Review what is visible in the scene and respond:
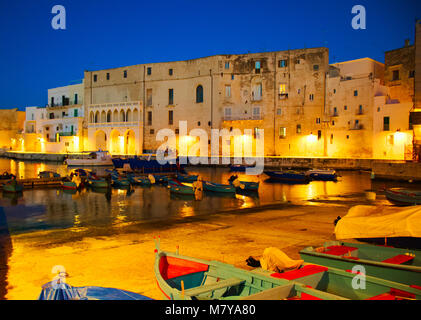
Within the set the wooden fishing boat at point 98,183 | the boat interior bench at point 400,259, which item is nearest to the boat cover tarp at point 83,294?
the boat interior bench at point 400,259

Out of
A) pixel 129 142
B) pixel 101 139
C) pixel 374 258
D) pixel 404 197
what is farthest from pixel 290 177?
pixel 101 139

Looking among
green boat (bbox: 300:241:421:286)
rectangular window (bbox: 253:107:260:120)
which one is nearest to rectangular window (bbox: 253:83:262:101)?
rectangular window (bbox: 253:107:260:120)

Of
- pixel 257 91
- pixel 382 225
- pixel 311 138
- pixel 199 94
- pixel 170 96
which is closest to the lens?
pixel 382 225

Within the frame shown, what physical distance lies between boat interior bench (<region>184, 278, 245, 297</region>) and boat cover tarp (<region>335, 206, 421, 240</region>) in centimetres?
346

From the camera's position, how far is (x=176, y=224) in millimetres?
11906

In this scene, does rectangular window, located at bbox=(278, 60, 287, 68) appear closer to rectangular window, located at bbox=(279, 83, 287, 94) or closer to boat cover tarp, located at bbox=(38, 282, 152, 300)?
rectangular window, located at bbox=(279, 83, 287, 94)

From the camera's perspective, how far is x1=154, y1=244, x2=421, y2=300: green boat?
4.09 m

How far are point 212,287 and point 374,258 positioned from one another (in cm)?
377

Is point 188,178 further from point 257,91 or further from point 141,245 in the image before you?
point 257,91

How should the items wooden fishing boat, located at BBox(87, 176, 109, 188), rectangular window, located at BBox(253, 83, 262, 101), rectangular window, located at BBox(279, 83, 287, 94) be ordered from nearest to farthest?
wooden fishing boat, located at BBox(87, 176, 109, 188) < rectangular window, located at BBox(279, 83, 287, 94) < rectangular window, located at BBox(253, 83, 262, 101)

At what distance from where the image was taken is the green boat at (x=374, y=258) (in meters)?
5.14

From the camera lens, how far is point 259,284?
4.47m

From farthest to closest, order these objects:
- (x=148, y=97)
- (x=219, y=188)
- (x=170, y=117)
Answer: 1. (x=148, y=97)
2. (x=170, y=117)
3. (x=219, y=188)
